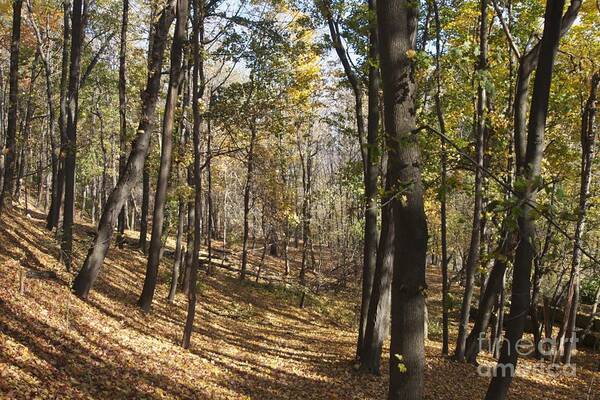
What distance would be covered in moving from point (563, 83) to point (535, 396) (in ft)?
27.7

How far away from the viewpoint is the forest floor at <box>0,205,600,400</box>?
7.10 metres

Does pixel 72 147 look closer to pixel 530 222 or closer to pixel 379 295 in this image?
pixel 379 295

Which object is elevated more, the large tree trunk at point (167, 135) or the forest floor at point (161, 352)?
the large tree trunk at point (167, 135)

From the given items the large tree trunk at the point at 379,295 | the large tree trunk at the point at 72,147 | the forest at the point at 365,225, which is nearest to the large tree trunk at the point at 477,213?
the forest at the point at 365,225

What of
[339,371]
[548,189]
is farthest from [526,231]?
[339,371]

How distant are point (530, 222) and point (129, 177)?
29.4 feet

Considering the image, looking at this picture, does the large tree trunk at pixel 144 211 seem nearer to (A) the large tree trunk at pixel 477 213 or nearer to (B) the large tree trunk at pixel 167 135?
Result: (B) the large tree trunk at pixel 167 135

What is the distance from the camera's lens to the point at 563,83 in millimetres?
13352

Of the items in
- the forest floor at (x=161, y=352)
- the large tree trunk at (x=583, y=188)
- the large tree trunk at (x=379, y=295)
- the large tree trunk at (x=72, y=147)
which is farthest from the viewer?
the large tree trunk at (x=583, y=188)

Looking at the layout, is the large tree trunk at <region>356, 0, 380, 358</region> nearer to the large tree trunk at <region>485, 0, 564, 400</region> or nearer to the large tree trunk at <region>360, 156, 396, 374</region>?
the large tree trunk at <region>360, 156, 396, 374</region>

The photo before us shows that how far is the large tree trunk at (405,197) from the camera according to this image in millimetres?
3584

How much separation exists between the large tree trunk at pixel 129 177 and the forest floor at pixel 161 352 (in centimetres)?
62

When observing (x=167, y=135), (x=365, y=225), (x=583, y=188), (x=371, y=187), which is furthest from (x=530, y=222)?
(x=583, y=188)

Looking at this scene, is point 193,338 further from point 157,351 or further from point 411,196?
point 411,196
